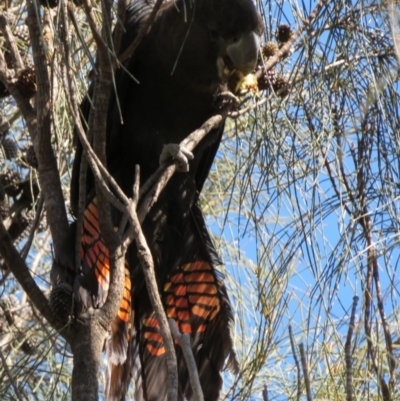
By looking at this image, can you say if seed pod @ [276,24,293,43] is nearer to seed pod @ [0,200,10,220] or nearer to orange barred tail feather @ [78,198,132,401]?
orange barred tail feather @ [78,198,132,401]

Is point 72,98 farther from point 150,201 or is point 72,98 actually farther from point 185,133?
point 185,133

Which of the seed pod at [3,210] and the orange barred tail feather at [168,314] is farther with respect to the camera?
the seed pod at [3,210]

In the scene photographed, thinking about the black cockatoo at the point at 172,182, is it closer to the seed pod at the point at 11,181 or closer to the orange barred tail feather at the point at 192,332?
the orange barred tail feather at the point at 192,332

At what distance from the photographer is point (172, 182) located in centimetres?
237

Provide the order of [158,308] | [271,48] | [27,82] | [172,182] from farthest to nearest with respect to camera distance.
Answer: [172,182] < [271,48] < [27,82] < [158,308]

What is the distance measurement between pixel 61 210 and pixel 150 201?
10.0 inches

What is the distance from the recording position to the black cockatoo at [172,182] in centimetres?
207

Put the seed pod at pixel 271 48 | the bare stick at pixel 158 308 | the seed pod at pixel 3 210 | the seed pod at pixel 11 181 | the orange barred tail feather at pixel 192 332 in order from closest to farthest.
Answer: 1. the bare stick at pixel 158 308
2. the seed pod at pixel 271 48
3. the orange barred tail feather at pixel 192 332
4. the seed pod at pixel 3 210
5. the seed pod at pixel 11 181

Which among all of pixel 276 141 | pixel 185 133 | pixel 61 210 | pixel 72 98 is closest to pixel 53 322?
pixel 61 210

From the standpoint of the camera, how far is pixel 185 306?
7.36 ft

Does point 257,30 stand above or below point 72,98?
above

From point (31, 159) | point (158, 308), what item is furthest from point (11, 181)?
point (158, 308)

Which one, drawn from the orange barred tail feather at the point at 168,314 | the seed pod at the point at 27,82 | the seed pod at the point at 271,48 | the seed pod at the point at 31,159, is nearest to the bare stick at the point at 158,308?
the orange barred tail feather at the point at 168,314

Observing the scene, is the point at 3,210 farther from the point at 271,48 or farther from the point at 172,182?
the point at 271,48
